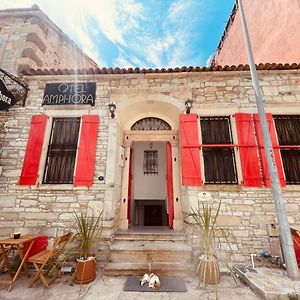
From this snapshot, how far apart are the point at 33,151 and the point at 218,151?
4706mm

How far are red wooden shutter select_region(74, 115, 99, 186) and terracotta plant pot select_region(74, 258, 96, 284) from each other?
166cm

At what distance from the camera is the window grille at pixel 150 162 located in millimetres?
7645

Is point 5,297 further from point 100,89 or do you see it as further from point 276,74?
point 276,74

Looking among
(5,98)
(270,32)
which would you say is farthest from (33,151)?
(270,32)

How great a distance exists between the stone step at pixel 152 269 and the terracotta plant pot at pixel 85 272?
0.34 m

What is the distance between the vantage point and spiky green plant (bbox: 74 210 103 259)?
11.4 feet

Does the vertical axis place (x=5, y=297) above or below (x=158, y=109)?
below

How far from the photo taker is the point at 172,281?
3330mm

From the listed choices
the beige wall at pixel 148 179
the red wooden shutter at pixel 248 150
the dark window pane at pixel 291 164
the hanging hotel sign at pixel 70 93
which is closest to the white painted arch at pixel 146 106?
the hanging hotel sign at pixel 70 93

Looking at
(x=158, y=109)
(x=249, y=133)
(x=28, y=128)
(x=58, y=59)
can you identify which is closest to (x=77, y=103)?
(x=28, y=128)

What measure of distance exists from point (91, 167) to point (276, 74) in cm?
548

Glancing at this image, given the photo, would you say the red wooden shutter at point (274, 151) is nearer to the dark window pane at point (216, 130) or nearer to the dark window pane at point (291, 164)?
the dark window pane at point (291, 164)

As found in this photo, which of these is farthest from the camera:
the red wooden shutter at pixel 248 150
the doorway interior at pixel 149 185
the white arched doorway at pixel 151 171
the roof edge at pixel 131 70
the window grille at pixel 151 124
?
the doorway interior at pixel 149 185

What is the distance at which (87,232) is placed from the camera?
392 cm
